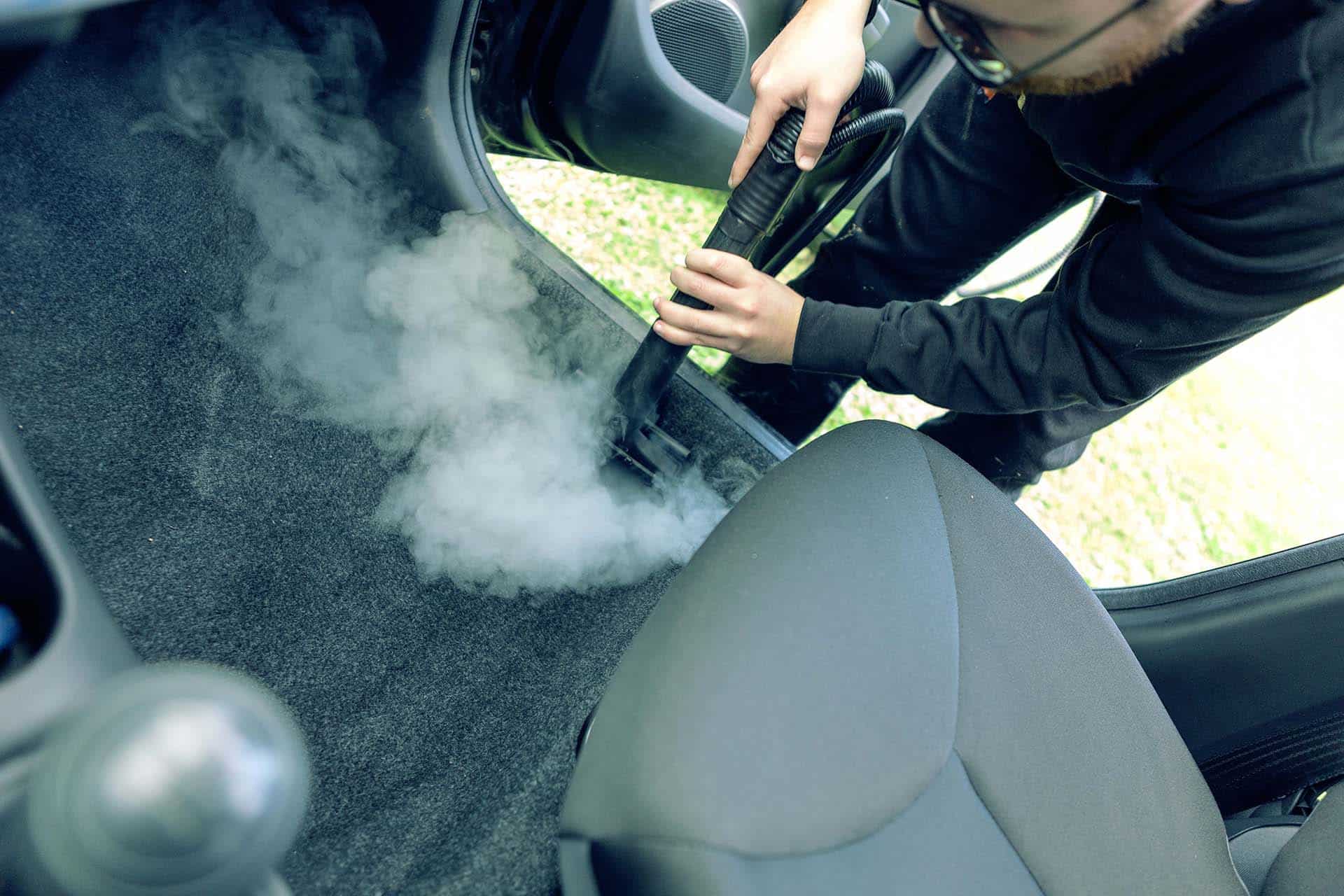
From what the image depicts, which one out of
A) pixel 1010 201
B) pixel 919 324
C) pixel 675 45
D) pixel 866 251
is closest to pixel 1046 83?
pixel 919 324

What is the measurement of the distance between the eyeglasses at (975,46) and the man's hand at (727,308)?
11.5 inches

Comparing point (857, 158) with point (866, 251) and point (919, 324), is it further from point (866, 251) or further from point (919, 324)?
point (919, 324)

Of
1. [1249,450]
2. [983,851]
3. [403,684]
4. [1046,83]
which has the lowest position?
[403,684]

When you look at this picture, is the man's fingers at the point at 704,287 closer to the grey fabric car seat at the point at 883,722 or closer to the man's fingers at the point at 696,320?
the man's fingers at the point at 696,320

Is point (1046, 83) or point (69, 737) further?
point (1046, 83)

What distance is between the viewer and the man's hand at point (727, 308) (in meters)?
0.93

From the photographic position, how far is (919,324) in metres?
0.96

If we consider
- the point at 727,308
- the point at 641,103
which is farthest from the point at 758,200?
the point at 641,103

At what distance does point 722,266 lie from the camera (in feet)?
3.03

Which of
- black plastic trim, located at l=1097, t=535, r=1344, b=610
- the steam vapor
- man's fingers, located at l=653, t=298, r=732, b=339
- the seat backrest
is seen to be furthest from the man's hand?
the seat backrest

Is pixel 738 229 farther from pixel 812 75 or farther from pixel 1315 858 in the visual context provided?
pixel 1315 858

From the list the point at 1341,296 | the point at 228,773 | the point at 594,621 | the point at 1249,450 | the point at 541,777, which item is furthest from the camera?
the point at 1341,296

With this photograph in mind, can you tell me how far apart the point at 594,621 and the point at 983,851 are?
20.4 inches

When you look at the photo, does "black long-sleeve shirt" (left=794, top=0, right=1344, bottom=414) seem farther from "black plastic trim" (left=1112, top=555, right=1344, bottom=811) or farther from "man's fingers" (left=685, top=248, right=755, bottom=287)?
"black plastic trim" (left=1112, top=555, right=1344, bottom=811)
